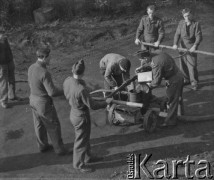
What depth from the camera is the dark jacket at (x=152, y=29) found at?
37.3 feet

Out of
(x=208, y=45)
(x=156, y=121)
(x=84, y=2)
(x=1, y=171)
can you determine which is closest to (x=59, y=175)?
(x=1, y=171)

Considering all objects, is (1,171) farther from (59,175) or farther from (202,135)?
(202,135)

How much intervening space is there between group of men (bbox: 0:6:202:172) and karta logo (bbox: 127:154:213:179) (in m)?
0.78

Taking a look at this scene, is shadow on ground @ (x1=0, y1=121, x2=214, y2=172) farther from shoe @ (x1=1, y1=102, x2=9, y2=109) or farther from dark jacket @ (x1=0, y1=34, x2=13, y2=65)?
dark jacket @ (x1=0, y1=34, x2=13, y2=65)

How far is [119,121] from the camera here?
9.39 meters

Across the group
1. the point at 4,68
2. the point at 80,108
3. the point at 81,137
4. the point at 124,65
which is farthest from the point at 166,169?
the point at 4,68

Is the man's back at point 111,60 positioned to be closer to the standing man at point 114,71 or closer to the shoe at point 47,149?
the standing man at point 114,71

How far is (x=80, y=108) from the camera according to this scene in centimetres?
768

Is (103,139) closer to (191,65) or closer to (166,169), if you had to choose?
(166,169)

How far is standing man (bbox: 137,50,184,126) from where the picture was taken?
8.84 metres

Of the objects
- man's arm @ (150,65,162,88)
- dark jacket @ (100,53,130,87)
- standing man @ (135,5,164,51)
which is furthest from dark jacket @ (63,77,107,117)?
standing man @ (135,5,164,51)

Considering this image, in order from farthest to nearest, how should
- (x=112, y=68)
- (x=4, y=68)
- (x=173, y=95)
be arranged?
(x=4, y=68)
(x=112, y=68)
(x=173, y=95)

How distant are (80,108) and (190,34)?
4345 millimetres

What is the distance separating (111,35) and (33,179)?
26.2ft
